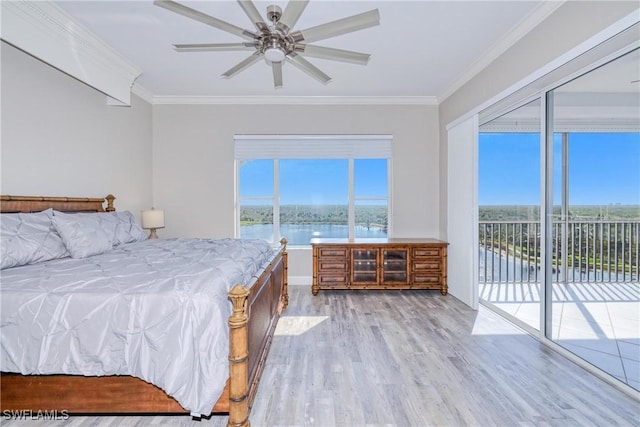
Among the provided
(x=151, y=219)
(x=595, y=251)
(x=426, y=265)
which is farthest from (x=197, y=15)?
(x=595, y=251)

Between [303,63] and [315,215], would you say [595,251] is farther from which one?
[315,215]

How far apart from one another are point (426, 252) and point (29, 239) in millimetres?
4179

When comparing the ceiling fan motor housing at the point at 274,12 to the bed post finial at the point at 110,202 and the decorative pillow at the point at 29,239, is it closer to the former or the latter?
the decorative pillow at the point at 29,239

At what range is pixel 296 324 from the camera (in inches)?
122

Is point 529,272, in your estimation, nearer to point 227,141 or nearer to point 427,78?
point 427,78

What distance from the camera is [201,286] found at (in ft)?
5.30

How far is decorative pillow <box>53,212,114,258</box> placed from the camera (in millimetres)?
2412

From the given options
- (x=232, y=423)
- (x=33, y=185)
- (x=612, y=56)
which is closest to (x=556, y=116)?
(x=612, y=56)

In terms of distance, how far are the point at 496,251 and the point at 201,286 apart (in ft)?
15.1

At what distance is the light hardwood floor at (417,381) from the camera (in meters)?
1.73

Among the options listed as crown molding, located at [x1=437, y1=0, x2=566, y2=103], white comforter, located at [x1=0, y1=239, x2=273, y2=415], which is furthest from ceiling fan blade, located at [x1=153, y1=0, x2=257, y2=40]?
crown molding, located at [x1=437, y1=0, x2=566, y2=103]

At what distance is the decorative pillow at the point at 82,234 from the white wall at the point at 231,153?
1873 millimetres

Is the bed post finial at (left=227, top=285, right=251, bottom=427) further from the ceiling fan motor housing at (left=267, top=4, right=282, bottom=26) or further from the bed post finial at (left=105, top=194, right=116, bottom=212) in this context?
the bed post finial at (left=105, top=194, right=116, bottom=212)

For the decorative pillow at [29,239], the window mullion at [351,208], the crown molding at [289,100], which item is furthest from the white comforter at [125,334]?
the crown molding at [289,100]
